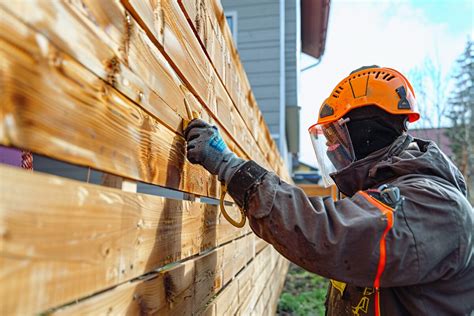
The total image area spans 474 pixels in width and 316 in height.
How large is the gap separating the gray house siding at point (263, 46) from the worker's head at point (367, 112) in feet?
21.3

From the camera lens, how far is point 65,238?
2.68 feet

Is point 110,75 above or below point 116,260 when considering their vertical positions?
above

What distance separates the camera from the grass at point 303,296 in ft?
20.0

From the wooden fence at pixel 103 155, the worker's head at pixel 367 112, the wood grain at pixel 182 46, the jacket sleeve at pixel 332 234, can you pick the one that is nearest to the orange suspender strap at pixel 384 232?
the jacket sleeve at pixel 332 234

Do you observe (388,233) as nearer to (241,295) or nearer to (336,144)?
(336,144)

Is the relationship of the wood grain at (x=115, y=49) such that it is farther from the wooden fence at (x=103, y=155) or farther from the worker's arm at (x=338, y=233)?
the worker's arm at (x=338, y=233)

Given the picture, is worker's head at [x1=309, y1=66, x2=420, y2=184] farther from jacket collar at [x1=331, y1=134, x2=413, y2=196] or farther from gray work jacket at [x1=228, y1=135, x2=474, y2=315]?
gray work jacket at [x1=228, y1=135, x2=474, y2=315]

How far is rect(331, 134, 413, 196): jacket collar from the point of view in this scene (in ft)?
5.89

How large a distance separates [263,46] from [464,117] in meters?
17.1

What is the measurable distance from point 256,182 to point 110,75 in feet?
2.19

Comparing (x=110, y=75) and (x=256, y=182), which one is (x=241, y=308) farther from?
(x=110, y=75)

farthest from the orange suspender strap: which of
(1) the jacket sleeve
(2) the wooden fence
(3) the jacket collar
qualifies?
(2) the wooden fence

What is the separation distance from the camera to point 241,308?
2951mm

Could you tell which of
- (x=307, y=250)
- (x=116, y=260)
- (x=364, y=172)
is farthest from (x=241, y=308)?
(x=116, y=260)
